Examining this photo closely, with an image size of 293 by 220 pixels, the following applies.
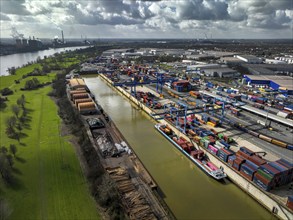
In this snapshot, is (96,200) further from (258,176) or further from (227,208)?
(258,176)

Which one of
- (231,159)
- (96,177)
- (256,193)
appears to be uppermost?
(231,159)

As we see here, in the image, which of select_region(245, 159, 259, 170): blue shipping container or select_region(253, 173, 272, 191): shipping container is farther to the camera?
select_region(245, 159, 259, 170): blue shipping container

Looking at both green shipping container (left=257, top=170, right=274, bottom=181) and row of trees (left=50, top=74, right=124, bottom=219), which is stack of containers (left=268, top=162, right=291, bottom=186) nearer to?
green shipping container (left=257, top=170, right=274, bottom=181)

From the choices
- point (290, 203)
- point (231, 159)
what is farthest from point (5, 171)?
point (290, 203)

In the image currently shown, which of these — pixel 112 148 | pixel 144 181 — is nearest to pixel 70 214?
pixel 144 181

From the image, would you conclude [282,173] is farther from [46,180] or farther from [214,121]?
[46,180]

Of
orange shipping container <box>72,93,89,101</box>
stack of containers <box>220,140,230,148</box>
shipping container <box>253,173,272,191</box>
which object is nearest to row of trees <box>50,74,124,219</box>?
orange shipping container <box>72,93,89,101</box>

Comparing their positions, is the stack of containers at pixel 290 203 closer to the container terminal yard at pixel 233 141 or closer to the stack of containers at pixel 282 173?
the container terminal yard at pixel 233 141
